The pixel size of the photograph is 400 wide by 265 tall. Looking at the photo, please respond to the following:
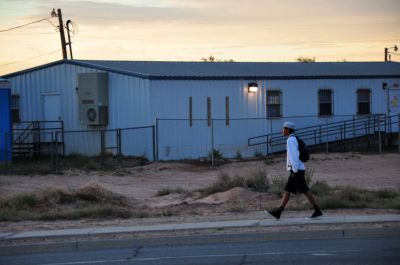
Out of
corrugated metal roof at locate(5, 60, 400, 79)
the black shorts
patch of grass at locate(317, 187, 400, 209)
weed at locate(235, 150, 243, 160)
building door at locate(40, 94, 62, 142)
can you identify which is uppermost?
corrugated metal roof at locate(5, 60, 400, 79)

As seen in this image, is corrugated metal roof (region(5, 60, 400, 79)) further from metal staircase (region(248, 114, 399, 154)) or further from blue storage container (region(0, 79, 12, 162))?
blue storage container (region(0, 79, 12, 162))

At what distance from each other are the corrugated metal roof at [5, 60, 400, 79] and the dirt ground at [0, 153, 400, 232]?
453cm

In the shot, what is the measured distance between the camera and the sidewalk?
559 inches

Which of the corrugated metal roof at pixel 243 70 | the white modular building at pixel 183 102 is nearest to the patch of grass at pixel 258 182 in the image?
the white modular building at pixel 183 102

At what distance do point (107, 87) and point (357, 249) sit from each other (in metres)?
22.3

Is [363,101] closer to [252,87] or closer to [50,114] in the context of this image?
[252,87]

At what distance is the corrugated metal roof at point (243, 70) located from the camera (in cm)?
3247

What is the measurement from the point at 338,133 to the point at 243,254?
84.5ft

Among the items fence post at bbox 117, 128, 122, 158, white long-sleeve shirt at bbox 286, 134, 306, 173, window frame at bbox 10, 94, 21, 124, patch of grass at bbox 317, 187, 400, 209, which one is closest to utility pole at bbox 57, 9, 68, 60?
window frame at bbox 10, 94, 21, 124

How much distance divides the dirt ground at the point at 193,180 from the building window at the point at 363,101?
5.77m

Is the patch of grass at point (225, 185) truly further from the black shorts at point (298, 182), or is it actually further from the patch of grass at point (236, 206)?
the black shorts at point (298, 182)

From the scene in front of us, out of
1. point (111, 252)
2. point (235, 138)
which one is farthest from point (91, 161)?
point (111, 252)

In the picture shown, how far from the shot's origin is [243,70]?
36656 mm

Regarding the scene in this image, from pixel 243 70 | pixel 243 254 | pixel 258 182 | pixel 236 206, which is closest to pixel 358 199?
pixel 236 206
